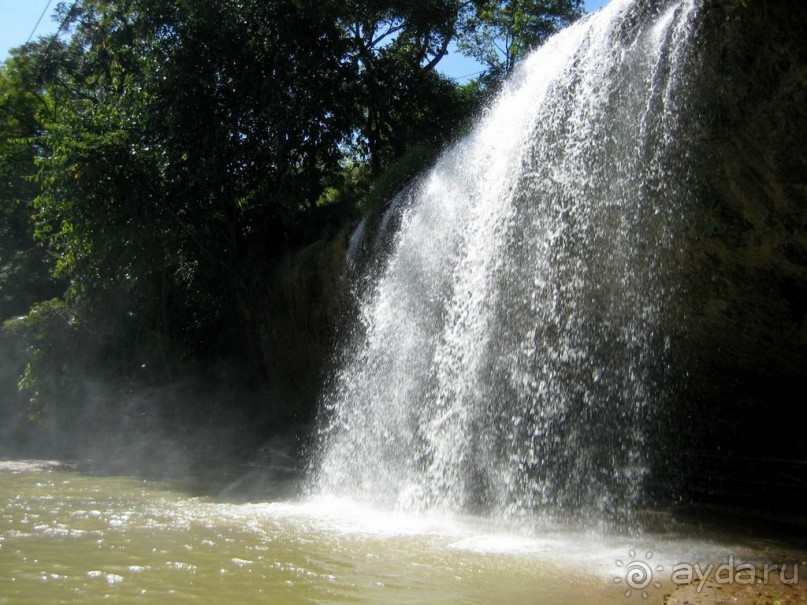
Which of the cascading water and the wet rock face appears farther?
the cascading water

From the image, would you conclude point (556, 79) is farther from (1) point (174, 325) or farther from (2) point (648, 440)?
(1) point (174, 325)

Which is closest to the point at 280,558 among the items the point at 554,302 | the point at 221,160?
the point at 554,302

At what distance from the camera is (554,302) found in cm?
1091

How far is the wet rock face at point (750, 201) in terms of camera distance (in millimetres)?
8398

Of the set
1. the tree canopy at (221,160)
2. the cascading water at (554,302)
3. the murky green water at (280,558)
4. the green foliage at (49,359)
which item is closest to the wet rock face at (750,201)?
the cascading water at (554,302)

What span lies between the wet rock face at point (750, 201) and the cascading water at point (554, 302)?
38cm

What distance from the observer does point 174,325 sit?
2145cm

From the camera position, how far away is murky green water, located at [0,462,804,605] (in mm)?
6273

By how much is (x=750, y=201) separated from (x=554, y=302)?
114 inches

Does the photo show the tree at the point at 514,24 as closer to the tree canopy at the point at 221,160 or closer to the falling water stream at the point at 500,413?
the tree canopy at the point at 221,160

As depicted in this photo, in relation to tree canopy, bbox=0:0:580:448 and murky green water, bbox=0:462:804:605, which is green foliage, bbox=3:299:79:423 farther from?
murky green water, bbox=0:462:804:605

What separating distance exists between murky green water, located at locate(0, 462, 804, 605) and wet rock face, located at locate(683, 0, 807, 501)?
384 cm

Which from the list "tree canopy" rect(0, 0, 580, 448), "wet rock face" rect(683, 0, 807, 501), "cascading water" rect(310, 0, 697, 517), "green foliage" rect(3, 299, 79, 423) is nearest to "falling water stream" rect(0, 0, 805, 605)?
"cascading water" rect(310, 0, 697, 517)

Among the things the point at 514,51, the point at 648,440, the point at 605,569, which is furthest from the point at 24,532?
the point at 514,51
